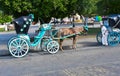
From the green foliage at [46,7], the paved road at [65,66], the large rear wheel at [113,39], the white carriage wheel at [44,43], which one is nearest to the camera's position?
the paved road at [65,66]

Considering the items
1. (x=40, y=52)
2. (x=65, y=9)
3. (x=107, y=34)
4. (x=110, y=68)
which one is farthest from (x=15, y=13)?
(x=110, y=68)

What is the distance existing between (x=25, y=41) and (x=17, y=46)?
39cm

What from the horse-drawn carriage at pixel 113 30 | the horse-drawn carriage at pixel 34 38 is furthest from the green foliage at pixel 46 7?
the horse-drawn carriage at pixel 34 38

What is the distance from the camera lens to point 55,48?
38.2ft

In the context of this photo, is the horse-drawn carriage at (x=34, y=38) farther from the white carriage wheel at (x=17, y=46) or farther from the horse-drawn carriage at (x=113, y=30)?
the horse-drawn carriage at (x=113, y=30)

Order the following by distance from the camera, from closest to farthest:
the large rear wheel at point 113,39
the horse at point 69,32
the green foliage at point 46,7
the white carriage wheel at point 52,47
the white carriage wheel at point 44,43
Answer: the white carriage wheel at point 52,47
the white carriage wheel at point 44,43
the horse at point 69,32
the large rear wheel at point 113,39
the green foliage at point 46,7

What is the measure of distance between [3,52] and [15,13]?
314cm

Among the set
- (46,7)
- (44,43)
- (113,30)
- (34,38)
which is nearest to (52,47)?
(44,43)

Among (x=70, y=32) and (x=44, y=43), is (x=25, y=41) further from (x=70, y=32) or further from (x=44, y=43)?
(x=70, y=32)

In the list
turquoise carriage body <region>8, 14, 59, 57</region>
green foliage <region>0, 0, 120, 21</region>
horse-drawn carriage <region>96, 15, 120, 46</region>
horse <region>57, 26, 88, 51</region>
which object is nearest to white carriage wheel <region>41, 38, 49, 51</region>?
turquoise carriage body <region>8, 14, 59, 57</region>

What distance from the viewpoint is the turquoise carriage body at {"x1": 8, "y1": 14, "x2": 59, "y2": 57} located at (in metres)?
11.1

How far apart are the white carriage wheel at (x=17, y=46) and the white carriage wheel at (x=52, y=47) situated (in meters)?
0.97

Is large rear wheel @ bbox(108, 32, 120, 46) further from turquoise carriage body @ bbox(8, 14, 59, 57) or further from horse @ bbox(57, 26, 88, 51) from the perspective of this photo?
turquoise carriage body @ bbox(8, 14, 59, 57)

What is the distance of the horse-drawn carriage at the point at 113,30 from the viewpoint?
13805mm
